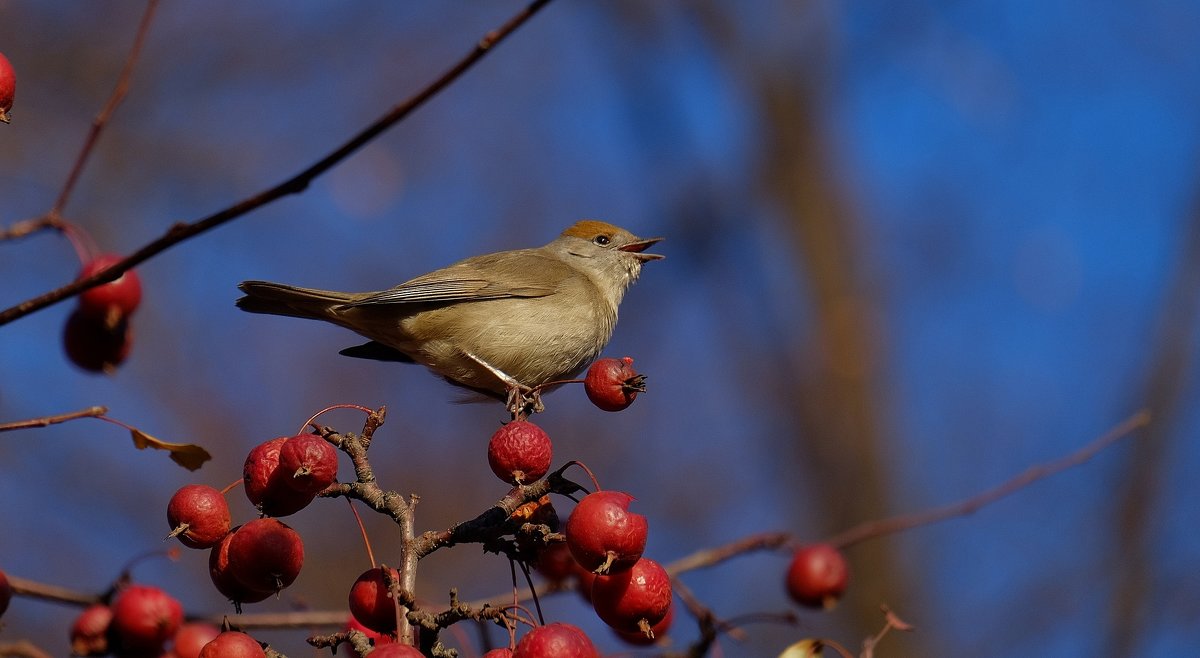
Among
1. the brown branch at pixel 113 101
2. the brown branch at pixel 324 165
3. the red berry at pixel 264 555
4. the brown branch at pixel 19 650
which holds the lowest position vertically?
the brown branch at pixel 19 650

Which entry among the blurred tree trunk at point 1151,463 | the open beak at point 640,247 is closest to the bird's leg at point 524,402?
the open beak at point 640,247

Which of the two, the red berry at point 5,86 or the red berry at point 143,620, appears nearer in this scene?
the red berry at point 5,86

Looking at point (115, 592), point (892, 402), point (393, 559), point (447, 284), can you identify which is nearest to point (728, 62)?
point (892, 402)

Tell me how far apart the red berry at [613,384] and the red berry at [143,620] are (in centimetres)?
118

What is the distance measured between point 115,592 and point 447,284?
2.09 meters

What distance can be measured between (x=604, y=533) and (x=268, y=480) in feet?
2.20

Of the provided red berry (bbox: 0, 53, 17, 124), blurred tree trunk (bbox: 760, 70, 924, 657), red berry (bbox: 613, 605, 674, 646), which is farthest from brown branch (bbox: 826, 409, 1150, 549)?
blurred tree trunk (bbox: 760, 70, 924, 657)

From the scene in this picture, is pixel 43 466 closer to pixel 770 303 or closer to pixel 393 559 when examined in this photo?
pixel 393 559

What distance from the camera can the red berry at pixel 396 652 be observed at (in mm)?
1732

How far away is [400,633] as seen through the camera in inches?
76.2

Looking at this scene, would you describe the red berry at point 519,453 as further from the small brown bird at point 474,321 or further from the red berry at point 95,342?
the small brown bird at point 474,321

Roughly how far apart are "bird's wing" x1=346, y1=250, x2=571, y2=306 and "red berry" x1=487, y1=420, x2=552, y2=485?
84.3 inches

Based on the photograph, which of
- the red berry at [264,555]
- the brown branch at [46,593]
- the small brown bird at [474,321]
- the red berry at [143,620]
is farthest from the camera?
the small brown bird at [474,321]

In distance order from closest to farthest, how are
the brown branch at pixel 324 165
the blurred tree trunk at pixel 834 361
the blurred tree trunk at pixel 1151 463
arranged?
the brown branch at pixel 324 165 < the blurred tree trunk at pixel 1151 463 < the blurred tree trunk at pixel 834 361
